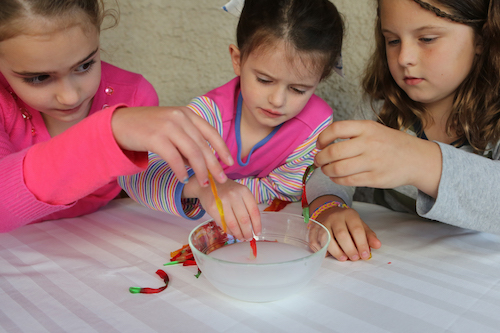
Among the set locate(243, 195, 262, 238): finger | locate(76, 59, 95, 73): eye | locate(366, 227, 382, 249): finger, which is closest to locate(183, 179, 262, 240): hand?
locate(243, 195, 262, 238): finger

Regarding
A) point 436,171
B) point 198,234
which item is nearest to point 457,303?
point 436,171

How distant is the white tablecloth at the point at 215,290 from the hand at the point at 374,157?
5.7 inches

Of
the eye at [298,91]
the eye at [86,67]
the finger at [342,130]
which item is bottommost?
the finger at [342,130]

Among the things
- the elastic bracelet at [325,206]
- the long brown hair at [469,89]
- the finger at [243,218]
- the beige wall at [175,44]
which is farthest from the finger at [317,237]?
the beige wall at [175,44]

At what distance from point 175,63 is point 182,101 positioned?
0.54ft

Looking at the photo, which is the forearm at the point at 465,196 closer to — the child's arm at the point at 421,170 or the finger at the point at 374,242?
the child's arm at the point at 421,170

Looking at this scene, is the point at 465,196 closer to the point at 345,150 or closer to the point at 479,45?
the point at 345,150

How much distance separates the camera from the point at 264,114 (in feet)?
3.61

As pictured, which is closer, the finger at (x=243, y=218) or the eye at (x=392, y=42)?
the finger at (x=243, y=218)

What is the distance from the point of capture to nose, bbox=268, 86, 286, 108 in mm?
1025

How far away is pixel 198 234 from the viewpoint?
64 cm

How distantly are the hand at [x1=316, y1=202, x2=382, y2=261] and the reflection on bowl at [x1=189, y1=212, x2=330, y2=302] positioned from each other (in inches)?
2.7

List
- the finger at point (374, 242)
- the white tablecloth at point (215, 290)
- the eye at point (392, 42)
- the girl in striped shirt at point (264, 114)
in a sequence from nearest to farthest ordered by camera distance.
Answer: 1. the white tablecloth at point (215, 290)
2. the finger at point (374, 242)
3. the girl in striped shirt at point (264, 114)
4. the eye at point (392, 42)

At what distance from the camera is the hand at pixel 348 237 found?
69cm
